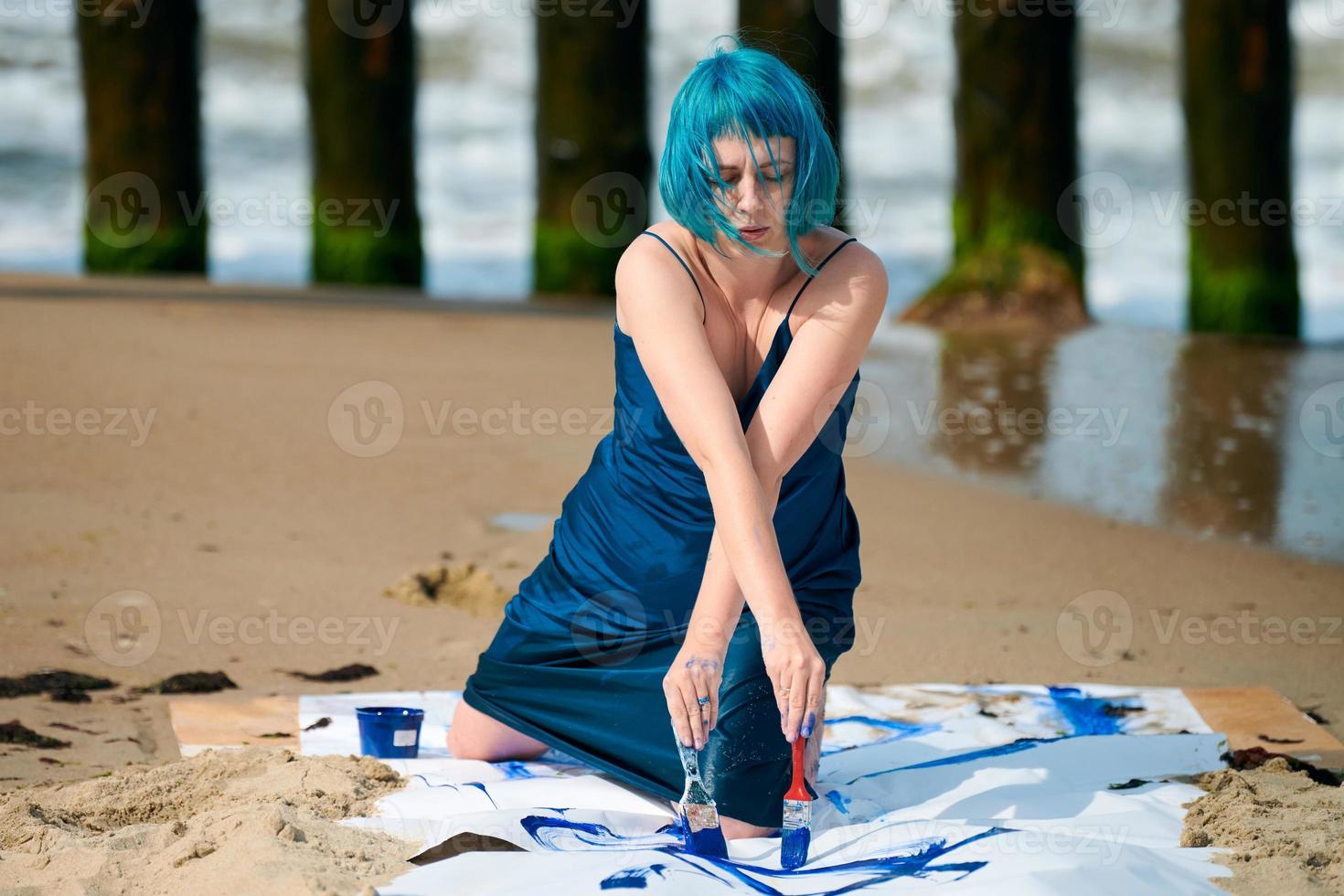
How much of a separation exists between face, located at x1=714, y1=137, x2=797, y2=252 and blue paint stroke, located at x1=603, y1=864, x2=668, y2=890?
111 cm

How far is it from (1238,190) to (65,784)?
23.5ft

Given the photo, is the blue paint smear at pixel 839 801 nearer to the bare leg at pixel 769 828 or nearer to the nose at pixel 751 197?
the bare leg at pixel 769 828

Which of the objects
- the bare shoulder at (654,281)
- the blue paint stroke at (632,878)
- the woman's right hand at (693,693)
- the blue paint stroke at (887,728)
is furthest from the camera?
the blue paint stroke at (887,728)

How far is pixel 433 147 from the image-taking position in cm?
1925

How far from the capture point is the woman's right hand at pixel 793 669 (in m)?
2.62

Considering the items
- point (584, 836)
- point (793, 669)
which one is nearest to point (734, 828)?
point (584, 836)

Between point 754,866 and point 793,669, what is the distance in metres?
0.38

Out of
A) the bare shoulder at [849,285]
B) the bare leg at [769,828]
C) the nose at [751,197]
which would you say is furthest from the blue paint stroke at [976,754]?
the nose at [751,197]

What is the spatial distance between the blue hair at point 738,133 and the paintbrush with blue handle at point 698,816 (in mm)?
917

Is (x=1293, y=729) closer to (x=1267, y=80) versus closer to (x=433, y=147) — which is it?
(x=1267, y=80)

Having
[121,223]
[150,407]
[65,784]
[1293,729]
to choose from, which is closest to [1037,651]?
[1293,729]

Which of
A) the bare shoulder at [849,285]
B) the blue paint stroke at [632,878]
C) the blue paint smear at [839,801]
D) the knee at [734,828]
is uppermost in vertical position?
the bare shoulder at [849,285]

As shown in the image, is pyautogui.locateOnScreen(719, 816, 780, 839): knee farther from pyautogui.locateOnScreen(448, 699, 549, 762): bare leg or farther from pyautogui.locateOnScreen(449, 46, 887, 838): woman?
pyautogui.locateOnScreen(448, 699, 549, 762): bare leg

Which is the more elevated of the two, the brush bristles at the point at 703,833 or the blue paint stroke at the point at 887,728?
the brush bristles at the point at 703,833
